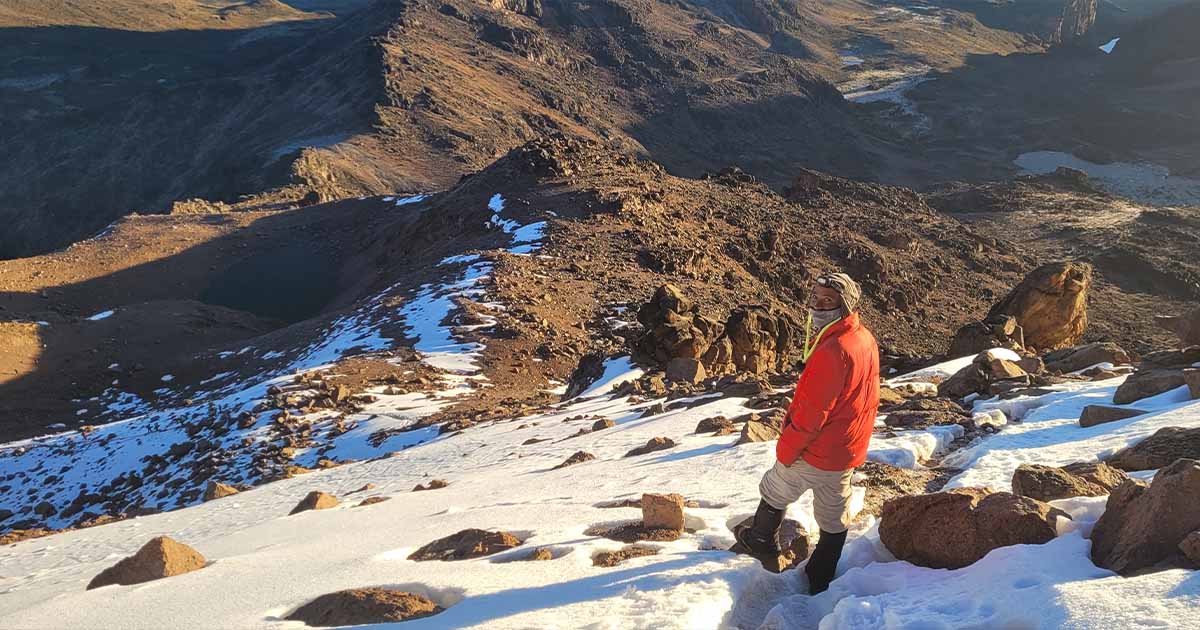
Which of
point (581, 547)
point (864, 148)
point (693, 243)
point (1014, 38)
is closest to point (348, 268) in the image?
point (693, 243)

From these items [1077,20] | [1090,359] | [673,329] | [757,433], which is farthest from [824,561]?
[1077,20]

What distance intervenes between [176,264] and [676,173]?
38.7 metres

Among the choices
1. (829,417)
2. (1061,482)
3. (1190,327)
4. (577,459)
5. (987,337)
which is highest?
(829,417)

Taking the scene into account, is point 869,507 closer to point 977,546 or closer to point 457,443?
point 977,546

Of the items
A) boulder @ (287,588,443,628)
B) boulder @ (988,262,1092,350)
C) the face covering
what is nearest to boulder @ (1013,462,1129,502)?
the face covering

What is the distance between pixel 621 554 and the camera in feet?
16.5

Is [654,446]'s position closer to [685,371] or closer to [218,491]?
[685,371]

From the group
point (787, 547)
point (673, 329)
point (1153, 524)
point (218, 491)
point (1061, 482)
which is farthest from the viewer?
point (673, 329)

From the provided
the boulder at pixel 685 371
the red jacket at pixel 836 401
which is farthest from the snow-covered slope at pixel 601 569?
the boulder at pixel 685 371

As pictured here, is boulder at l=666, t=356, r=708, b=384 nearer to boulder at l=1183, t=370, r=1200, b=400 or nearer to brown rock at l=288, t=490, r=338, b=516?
brown rock at l=288, t=490, r=338, b=516

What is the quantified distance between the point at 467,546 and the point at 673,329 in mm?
9870

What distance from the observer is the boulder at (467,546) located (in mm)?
5364

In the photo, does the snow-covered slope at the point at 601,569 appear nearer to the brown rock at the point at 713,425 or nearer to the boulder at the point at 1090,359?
the brown rock at the point at 713,425

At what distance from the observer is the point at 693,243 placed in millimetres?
24766
